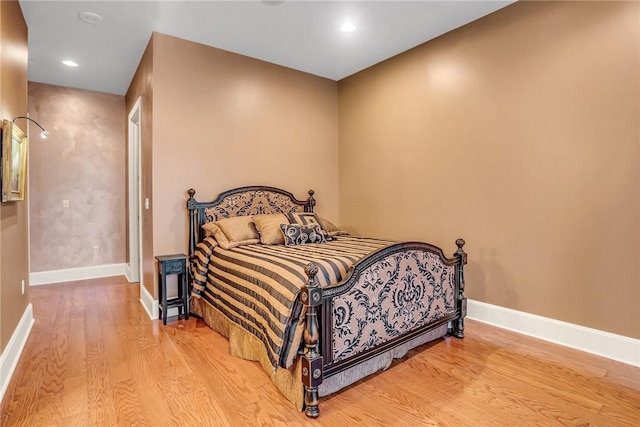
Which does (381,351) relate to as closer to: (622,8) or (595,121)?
(595,121)

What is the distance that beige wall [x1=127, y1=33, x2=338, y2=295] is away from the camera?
11.3 feet

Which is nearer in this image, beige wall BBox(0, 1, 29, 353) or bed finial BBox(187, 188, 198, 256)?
beige wall BBox(0, 1, 29, 353)

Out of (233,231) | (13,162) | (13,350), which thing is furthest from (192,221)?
(13,350)

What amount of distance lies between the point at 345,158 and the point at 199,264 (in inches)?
95.9

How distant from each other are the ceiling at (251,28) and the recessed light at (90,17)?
0.12ft

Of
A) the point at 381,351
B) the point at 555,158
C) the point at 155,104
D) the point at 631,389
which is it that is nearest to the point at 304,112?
the point at 155,104

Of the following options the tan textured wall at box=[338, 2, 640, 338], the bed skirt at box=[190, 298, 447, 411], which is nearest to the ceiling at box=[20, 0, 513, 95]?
the tan textured wall at box=[338, 2, 640, 338]

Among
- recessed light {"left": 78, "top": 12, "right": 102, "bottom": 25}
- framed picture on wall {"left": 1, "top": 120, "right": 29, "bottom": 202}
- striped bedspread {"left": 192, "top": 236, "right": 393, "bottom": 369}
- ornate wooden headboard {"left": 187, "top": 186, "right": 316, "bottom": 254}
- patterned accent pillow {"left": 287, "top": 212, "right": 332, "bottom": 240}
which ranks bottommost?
striped bedspread {"left": 192, "top": 236, "right": 393, "bottom": 369}

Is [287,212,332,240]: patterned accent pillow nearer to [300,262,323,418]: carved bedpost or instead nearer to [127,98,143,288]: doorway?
[300,262,323,418]: carved bedpost

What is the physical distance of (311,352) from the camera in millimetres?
1842

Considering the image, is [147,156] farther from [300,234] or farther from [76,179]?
[76,179]

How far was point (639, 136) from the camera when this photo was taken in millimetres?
2357

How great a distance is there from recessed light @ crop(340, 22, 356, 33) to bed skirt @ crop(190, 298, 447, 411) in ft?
9.30

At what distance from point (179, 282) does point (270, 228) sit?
1062 mm
